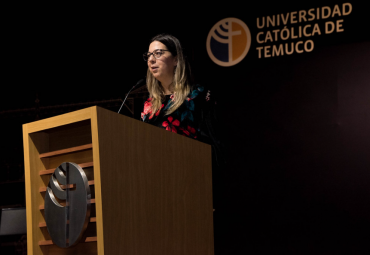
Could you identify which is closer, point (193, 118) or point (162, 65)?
point (193, 118)

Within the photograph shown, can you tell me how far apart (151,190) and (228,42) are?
2.33 metres

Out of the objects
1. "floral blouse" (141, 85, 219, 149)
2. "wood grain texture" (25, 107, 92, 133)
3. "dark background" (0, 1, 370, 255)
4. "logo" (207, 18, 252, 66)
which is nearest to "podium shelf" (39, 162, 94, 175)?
"wood grain texture" (25, 107, 92, 133)

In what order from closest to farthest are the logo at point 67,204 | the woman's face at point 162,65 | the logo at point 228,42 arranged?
the logo at point 67,204 < the woman's face at point 162,65 < the logo at point 228,42

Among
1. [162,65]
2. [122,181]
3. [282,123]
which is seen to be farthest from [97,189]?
[282,123]

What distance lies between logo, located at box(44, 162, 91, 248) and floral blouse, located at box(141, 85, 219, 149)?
0.64 m

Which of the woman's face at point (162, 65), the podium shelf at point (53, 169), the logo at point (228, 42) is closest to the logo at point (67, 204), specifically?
the podium shelf at point (53, 169)

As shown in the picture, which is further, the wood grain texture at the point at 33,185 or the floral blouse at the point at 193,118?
the floral blouse at the point at 193,118

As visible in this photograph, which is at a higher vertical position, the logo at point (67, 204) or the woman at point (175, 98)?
the woman at point (175, 98)

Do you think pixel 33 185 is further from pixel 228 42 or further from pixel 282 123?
pixel 228 42

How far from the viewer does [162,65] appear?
78.7 inches

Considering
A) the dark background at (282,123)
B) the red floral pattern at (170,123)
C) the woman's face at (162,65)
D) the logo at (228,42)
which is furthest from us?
the logo at (228,42)

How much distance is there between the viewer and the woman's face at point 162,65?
6.54 feet

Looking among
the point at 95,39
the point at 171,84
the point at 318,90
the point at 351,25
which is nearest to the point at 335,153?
the point at 318,90

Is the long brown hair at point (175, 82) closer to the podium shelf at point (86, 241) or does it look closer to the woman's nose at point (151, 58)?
the woman's nose at point (151, 58)
